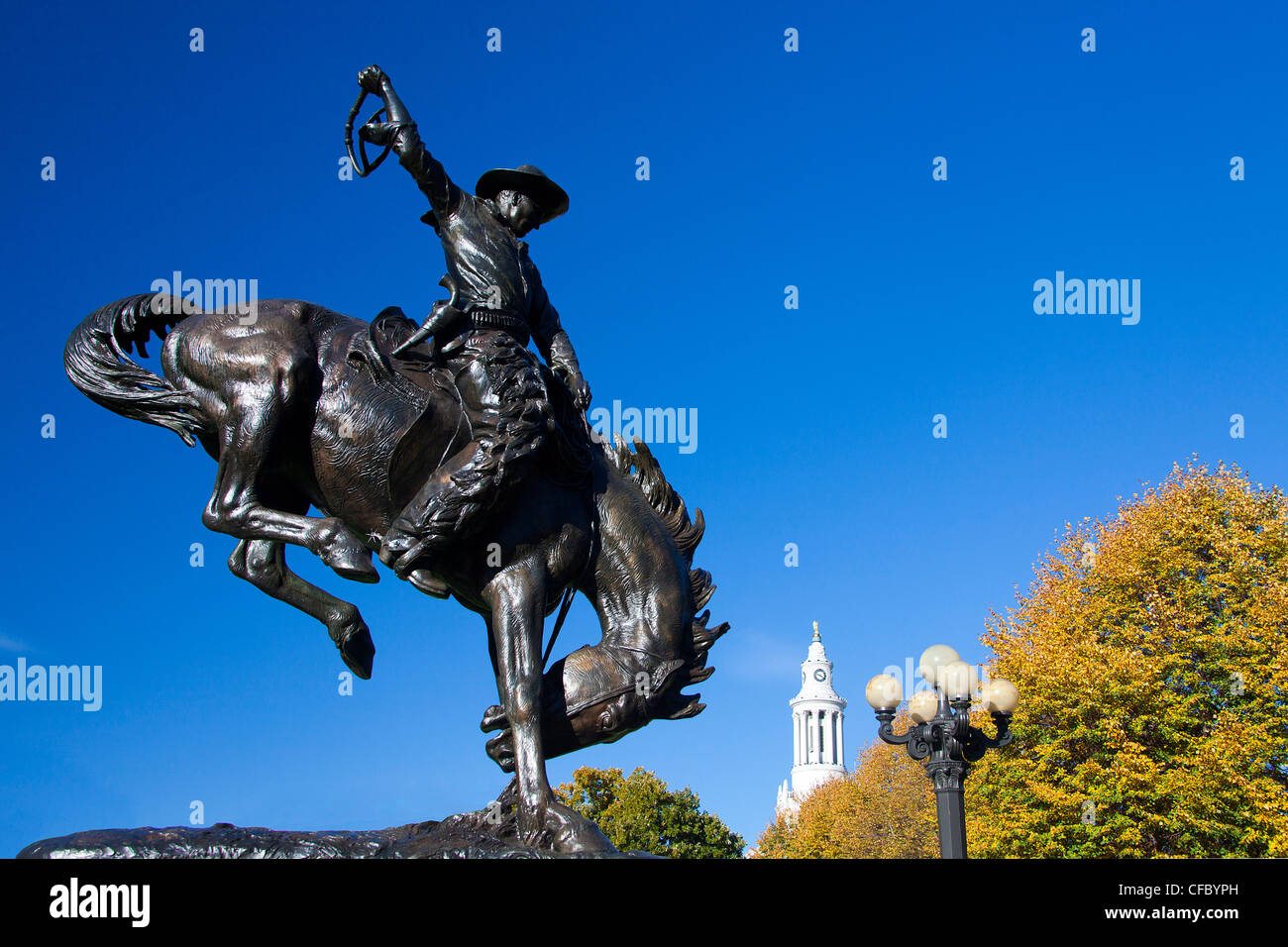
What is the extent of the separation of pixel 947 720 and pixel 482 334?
35.6 feet

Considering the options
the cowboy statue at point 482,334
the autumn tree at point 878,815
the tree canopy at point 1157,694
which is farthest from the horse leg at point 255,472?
the autumn tree at point 878,815

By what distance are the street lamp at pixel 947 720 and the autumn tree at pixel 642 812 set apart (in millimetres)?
29455

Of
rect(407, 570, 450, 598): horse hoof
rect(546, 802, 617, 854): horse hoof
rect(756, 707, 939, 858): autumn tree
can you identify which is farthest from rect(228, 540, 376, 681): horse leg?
rect(756, 707, 939, 858): autumn tree

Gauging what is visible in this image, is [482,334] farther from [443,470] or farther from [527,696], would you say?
[527,696]

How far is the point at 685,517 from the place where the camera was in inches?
273

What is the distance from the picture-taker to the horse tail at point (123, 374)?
618 centimetres

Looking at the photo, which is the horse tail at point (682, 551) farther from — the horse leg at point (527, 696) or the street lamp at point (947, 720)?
the street lamp at point (947, 720)

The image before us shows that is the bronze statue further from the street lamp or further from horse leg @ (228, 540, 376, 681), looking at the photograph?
the street lamp

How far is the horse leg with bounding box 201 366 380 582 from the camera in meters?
5.81

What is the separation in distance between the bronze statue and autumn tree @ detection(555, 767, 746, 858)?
38310 millimetres
